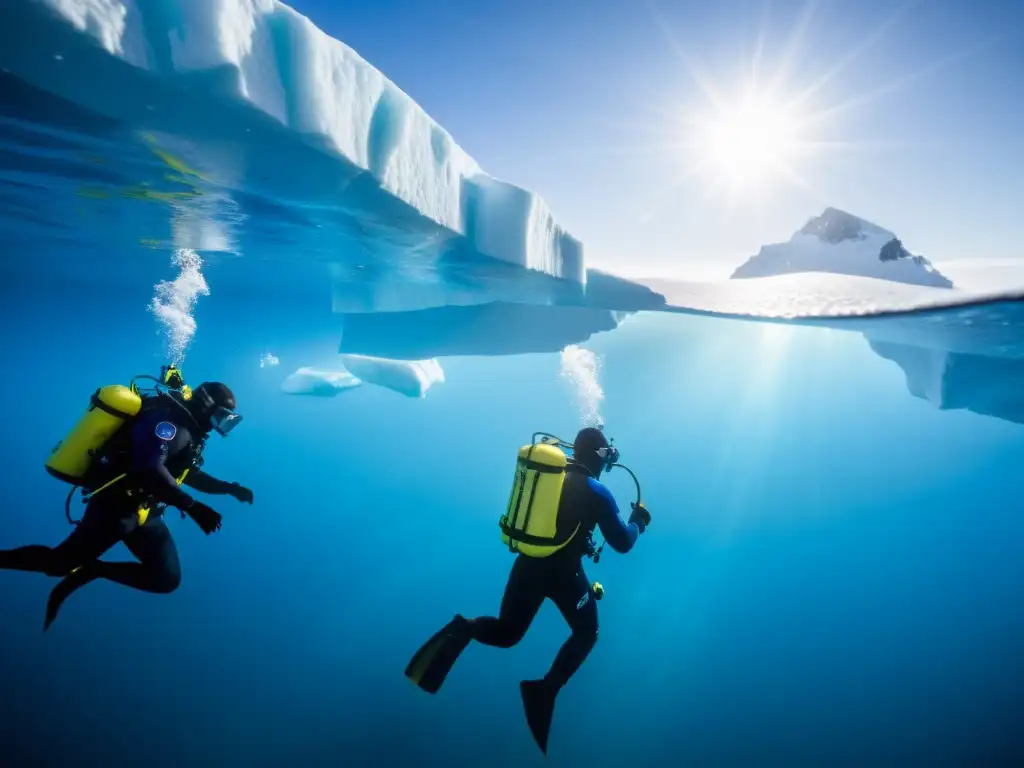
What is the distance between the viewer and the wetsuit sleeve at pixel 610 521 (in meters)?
3.64

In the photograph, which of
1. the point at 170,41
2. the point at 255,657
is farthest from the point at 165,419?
the point at 255,657

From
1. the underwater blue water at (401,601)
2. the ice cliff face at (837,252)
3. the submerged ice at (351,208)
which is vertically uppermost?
the ice cliff face at (837,252)

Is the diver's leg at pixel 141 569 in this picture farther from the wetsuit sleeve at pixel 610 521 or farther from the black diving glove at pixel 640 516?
the black diving glove at pixel 640 516

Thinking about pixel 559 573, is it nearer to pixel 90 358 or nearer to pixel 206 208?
pixel 206 208

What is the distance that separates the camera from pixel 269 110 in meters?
3.17

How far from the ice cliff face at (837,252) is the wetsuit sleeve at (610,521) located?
1083 inches

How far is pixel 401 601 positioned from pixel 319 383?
11.9 m

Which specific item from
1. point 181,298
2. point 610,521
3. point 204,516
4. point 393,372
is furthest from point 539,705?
point 181,298

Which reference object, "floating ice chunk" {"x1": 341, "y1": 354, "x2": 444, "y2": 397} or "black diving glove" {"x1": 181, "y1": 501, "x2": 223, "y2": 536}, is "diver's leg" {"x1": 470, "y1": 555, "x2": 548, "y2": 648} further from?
"floating ice chunk" {"x1": 341, "y1": 354, "x2": 444, "y2": 397}

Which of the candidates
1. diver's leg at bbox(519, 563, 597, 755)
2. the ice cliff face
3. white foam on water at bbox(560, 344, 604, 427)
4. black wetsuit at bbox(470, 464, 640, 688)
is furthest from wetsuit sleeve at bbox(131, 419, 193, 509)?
the ice cliff face

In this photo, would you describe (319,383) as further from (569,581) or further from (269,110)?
(569,581)

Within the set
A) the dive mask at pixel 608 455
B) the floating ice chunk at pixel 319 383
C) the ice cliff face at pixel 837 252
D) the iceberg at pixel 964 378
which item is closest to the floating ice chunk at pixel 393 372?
the floating ice chunk at pixel 319 383

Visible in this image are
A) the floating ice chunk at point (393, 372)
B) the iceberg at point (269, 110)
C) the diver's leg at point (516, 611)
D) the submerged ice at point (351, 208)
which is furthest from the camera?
the floating ice chunk at point (393, 372)

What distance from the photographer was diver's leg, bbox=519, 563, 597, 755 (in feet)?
11.3
